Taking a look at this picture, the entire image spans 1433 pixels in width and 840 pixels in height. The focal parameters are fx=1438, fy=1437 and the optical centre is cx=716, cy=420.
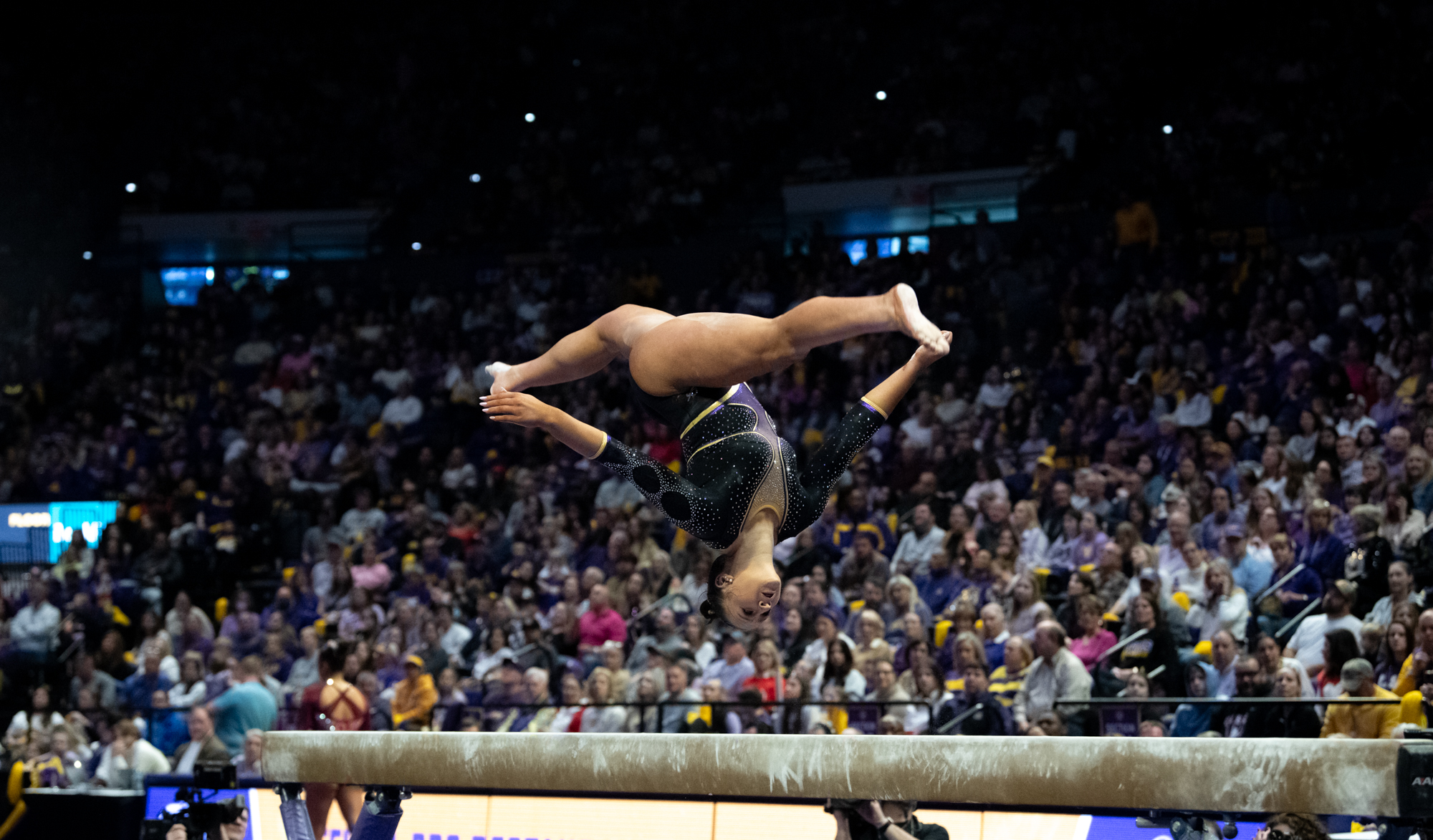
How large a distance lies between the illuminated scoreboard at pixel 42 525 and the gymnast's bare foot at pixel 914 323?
12526mm

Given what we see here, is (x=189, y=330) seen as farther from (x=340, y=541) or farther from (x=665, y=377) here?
(x=665, y=377)

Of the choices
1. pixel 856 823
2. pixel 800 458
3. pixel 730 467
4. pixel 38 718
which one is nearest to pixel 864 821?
pixel 856 823

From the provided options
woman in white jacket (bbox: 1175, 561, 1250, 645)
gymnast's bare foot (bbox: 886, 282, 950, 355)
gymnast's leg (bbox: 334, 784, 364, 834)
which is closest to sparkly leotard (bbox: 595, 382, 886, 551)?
gymnast's bare foot (bbox: 886, 282, 950, 355)

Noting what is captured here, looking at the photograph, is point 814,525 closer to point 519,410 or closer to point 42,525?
point 519,410

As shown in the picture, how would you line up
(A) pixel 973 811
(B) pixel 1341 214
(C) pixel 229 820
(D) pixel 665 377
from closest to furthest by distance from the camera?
(D) pixel 665 377, (C) pixel 229 820, (A) pixel 973 811, (B) pixel 1341 214

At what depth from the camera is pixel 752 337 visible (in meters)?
4.57

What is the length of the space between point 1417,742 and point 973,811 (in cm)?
313

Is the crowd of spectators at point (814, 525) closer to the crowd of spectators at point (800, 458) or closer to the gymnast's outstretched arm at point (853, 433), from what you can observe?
the crowd of spectators at point (800, 458)

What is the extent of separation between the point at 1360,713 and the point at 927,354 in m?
3.80

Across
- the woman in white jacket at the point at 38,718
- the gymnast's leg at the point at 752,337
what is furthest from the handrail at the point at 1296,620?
the woman in white jacket at the point at 38,718

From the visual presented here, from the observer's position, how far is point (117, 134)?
64.3 ft

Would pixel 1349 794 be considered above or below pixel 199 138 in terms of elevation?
below

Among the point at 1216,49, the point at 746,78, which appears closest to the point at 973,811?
the point at 1216,49

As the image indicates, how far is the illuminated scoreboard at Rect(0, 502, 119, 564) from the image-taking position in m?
14.9
